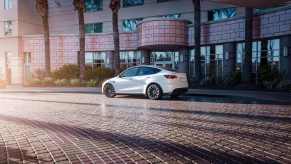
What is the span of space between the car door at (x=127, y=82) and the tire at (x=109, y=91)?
0.34m

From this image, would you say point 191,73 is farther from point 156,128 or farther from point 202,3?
point 156,128

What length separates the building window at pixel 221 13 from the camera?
33.6 m

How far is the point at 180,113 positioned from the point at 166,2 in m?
27.6

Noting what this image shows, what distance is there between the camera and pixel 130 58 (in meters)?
35.9

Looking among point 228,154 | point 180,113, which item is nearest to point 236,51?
point 180,113

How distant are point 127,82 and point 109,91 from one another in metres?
1.44

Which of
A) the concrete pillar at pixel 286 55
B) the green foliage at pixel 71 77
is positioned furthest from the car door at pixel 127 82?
the concrete pillar at pixel 286 55

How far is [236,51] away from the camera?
28844 millimetres

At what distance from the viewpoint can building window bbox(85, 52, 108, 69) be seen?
121ft

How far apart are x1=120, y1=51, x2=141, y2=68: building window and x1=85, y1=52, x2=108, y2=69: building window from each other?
6.43 feet

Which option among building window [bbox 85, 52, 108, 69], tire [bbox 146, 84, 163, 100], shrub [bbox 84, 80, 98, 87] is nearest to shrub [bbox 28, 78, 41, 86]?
shrub [bbox 84, 80, 98, 87]

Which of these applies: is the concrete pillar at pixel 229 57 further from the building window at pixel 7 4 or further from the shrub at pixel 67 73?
the building window at pixel 7 4

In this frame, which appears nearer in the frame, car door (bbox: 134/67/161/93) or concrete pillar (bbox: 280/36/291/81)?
car door (bbox: 134/67/161/93)

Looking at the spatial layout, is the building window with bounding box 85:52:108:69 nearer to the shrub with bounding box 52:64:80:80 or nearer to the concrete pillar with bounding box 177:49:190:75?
the shrub with bounding box 52:64:80:80
